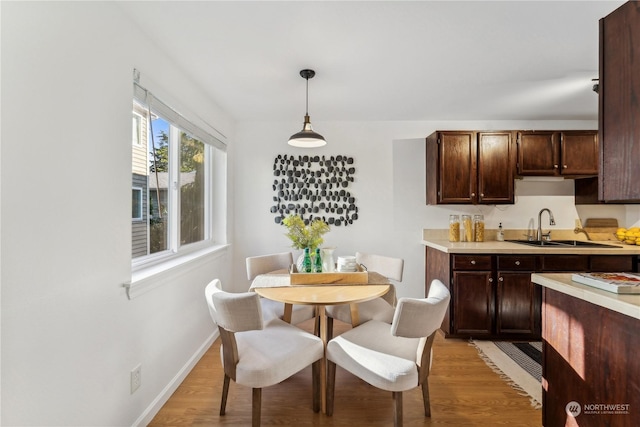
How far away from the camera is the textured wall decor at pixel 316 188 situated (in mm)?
3697

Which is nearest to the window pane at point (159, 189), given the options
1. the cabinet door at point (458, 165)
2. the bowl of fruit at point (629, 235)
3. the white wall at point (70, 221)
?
the white wall at point (70, 221)

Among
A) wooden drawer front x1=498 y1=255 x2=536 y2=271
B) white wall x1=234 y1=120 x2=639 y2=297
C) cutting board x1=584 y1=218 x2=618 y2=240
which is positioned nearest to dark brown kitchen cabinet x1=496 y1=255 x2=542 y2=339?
wooden drawer front x1=498 y1=255 x2=536 y2=271

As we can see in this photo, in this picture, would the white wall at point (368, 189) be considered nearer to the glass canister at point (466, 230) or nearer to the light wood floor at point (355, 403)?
the glass canister at point (466, 230)

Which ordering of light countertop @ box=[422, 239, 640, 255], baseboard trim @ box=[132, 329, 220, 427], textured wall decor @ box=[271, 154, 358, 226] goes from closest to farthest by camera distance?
1. baseboard trim @ box=[132, 329, 220, 427]
2. light countertop @ box=[422, 239, 640, 255]
3. textured wall decor @ box=[271, 154, 358, 226]

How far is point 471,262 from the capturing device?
3.01 metres

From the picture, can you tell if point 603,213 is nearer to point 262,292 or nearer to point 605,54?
point 605,54

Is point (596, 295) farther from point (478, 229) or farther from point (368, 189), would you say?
point (368, 189)

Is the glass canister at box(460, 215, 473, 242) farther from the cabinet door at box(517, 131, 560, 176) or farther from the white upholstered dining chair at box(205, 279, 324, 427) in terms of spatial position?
the white upholstered dining chair at box(205, 279, 324, 427)

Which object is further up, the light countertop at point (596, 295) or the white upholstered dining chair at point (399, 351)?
the light countertop at point (596, 295)

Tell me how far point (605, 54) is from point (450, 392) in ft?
7.12

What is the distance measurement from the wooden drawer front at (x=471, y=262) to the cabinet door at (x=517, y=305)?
0.57ft

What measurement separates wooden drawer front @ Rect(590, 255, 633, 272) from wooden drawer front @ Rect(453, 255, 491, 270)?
94 centimetres

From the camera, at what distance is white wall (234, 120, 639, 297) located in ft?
12.2

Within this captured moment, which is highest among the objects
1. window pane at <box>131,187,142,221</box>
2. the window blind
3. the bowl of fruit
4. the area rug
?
the window blind
